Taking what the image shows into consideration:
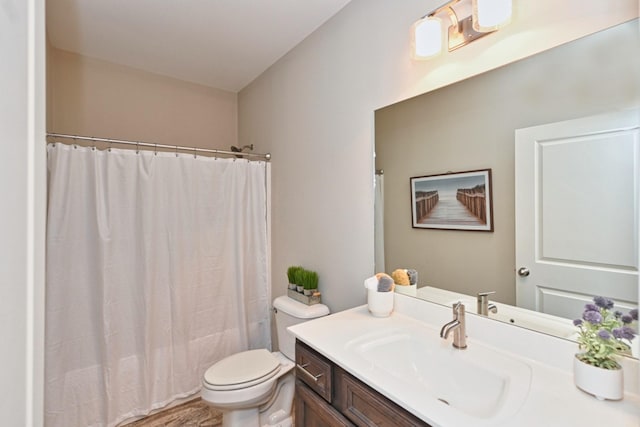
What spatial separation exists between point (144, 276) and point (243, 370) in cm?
88

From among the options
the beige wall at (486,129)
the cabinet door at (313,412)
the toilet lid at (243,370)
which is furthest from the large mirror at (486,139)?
the toilet lid at (243,370)

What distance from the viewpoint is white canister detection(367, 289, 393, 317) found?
1.40 meters

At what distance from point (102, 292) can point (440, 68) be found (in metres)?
2.18

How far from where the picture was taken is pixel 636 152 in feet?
2.75

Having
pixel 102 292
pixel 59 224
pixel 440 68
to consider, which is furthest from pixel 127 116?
pixel 440 68

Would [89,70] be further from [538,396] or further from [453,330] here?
[538,396]

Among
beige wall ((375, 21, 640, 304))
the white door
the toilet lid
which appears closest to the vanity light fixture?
beige wall ((375, 21, 640, 304))

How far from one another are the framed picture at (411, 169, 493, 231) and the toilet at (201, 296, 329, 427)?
2.86 ft

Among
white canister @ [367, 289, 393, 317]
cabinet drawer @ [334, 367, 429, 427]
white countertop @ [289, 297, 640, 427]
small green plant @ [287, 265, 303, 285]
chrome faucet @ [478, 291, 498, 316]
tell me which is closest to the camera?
white countertop @ [289, 297, 640, 427]

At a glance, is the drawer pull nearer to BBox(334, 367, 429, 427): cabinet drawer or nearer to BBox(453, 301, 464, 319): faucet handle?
BBox(334, 367, 429, 427): cabinet drawer

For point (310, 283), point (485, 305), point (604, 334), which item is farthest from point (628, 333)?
point (310, 283)

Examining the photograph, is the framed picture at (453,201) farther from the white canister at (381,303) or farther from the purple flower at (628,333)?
the purple flower at (628,333)

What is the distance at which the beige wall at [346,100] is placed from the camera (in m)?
1.05

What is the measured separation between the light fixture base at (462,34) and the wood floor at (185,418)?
7.99 feet
